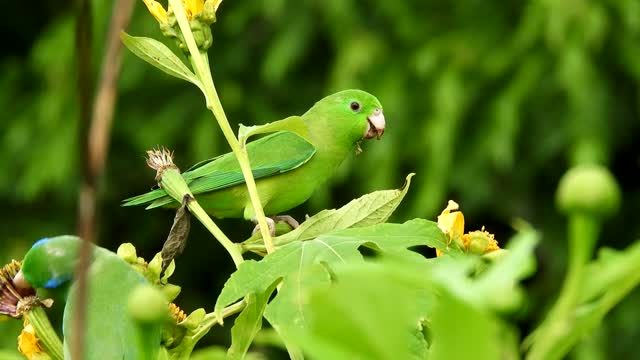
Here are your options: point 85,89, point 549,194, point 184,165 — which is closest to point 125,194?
point 184,165

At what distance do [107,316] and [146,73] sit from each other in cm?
286

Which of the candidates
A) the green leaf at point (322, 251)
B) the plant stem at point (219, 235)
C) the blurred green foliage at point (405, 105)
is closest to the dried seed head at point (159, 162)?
the plant stem at point (219, 235)

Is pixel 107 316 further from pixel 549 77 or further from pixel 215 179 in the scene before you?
pixel 549 77

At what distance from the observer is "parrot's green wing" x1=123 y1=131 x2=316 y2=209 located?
103 centimetres

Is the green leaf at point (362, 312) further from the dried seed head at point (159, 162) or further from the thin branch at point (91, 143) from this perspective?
the dried seed head at point (159, 162)

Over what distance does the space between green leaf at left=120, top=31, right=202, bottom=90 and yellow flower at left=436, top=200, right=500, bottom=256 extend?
16 cm

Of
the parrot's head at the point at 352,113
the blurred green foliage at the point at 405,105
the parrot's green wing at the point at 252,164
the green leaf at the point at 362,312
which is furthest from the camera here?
the blurred green foliage at the point at 405,105

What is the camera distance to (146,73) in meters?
3.50

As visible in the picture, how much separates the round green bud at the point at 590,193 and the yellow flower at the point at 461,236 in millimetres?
354

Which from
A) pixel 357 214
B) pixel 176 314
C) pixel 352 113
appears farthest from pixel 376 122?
pixel 176 314

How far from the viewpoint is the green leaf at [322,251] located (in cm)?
52

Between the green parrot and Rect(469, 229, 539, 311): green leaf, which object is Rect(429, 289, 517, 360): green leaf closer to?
Rect(469, 229, 539, 311): green leaf

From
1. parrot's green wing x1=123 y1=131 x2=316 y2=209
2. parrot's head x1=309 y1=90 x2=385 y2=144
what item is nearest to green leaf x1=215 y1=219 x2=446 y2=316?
parrot's green wing x1=123 y1=131 x2=316 y2=209

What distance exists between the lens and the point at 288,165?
3.57 feet
